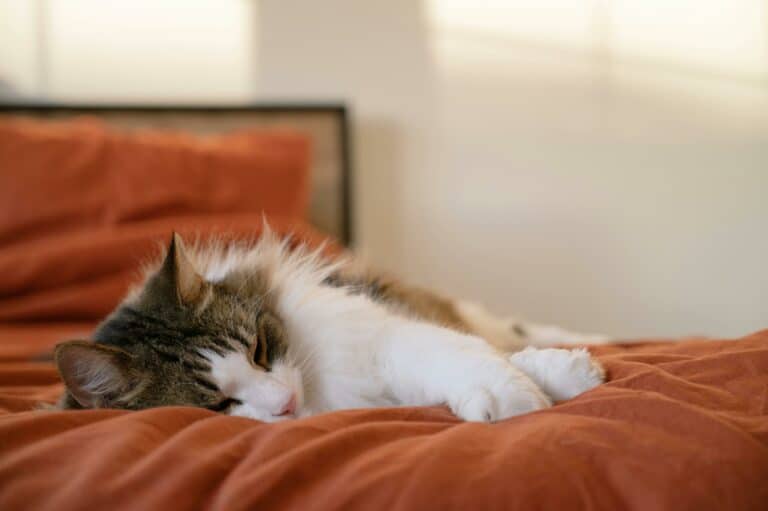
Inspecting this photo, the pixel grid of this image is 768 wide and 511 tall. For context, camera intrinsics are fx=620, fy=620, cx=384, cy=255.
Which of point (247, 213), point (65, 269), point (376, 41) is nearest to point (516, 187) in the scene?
point (376, 41)

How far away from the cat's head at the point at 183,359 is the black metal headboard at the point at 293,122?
166 cm

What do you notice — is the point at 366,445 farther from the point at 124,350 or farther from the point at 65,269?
the point at 65,269

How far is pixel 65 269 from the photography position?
183 cm

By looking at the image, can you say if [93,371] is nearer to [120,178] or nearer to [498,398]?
[498,398]

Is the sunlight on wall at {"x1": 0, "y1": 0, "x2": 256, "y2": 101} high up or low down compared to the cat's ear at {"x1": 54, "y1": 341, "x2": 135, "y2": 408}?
up

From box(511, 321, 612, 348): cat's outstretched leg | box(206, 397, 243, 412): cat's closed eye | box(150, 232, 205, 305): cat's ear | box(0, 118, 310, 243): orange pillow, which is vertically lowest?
box(511, 321, 612, 348): cat's outstretched leg

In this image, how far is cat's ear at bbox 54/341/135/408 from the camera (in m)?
0.87

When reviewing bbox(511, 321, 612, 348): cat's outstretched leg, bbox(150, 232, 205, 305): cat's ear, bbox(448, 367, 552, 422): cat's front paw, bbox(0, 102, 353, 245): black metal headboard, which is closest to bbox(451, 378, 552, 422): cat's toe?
bbox(448, 367, 552, 422): cat's front paw

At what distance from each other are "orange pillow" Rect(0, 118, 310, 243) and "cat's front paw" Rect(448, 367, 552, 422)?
1.48 metres

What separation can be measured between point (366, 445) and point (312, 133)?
6.80 ft

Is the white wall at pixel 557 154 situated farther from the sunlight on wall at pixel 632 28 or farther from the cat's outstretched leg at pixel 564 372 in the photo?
the cat's outstretched leg at pixel 564 372

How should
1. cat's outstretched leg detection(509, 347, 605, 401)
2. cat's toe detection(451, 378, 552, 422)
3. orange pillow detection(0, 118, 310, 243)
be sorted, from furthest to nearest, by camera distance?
orange pillow detection(0, 118, 310, 243) → cat's outstretched leg detection(509, 347, 605, 401) → cat's toe detection(451, 378, 552, 422)

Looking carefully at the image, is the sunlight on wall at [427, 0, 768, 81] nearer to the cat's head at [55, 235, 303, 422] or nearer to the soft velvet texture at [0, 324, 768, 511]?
the cat's head at [55, 235, 303, 422]

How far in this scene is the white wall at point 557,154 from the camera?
2.77 meters
